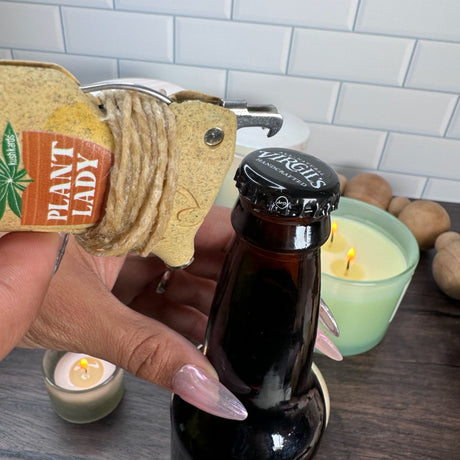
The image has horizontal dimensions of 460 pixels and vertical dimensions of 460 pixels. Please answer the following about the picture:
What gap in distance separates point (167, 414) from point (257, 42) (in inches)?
19.6

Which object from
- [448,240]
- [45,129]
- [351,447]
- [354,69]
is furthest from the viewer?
[354,69]

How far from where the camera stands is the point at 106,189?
20cm

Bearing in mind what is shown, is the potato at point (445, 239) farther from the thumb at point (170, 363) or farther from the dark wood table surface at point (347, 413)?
the thumb at point (170, 363)

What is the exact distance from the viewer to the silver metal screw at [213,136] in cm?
20

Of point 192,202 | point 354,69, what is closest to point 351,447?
point 192,202

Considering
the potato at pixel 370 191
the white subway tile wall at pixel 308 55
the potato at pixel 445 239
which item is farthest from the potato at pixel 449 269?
the white subway tile wall at pixel 308 55

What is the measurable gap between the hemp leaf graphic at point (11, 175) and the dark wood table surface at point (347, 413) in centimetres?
24

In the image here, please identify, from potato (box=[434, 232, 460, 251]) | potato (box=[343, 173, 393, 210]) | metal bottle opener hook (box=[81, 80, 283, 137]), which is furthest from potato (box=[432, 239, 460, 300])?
metal bottle opener hook (box=[81, 80, 283, 137])

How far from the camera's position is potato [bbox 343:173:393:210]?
60cm

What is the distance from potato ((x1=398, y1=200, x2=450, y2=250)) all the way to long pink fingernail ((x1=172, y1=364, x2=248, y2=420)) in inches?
15.3

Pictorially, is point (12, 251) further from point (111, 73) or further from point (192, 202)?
point (111, 73)

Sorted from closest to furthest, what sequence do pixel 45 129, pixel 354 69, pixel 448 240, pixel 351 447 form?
pixel 45 129, pixel 351 447, pixel 448 240, pixel 354 69

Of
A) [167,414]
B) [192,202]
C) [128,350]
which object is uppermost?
[192,202]

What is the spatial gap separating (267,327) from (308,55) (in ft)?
1.59
